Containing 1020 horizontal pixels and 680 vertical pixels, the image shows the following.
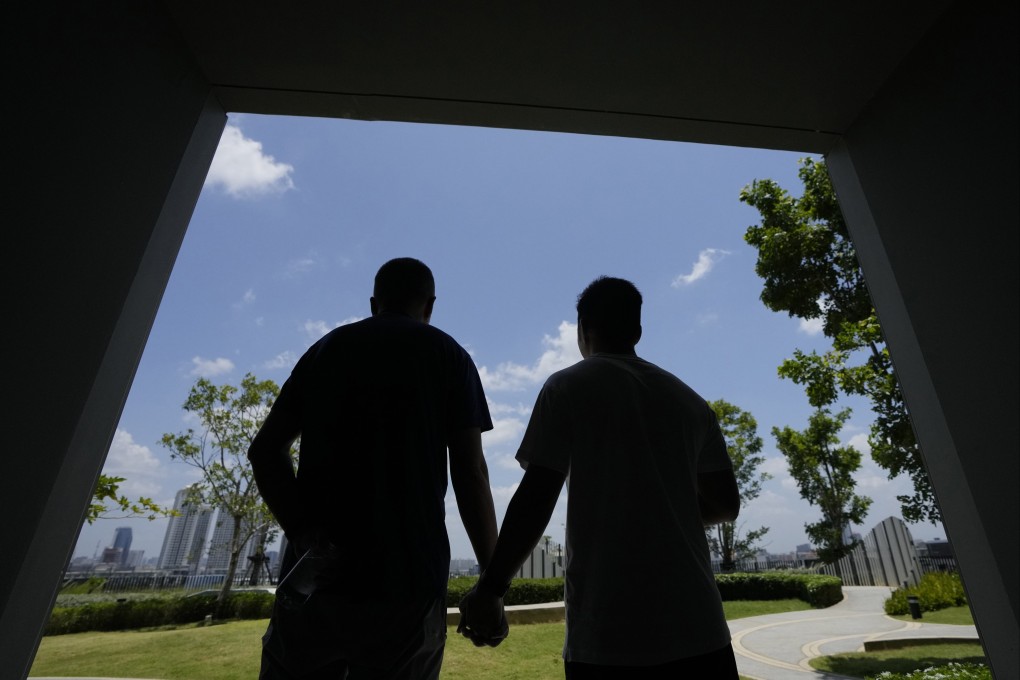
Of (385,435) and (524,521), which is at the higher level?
(385,435)

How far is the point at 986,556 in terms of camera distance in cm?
126

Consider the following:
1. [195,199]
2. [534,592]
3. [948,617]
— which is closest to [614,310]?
[195,199]

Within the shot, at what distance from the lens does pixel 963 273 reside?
126 centimetres

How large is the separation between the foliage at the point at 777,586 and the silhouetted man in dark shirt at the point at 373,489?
10.2 m

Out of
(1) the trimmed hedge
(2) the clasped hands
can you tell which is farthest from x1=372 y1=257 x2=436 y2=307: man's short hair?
(1) the trimmed hedge

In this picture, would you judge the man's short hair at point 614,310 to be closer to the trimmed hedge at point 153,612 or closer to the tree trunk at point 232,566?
the trimmed hedge at point 153,612

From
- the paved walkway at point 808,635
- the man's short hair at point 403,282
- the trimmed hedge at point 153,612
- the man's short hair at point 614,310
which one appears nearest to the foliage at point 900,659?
the paved walkway at point 808,635

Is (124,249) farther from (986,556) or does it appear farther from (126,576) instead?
(126,576)

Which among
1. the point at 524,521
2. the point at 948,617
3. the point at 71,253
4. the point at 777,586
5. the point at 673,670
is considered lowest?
the point at 948,617

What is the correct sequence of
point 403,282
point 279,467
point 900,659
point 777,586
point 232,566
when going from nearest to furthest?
point 279,467 → point 403,282 → point 900,659 → point 232,566 → point 777,586

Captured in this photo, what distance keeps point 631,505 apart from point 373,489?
1.72ft

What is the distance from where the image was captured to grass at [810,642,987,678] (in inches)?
A: 156

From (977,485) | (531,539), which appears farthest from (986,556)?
(531,539)

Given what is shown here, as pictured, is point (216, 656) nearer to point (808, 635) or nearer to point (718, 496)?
point (718, 496)
